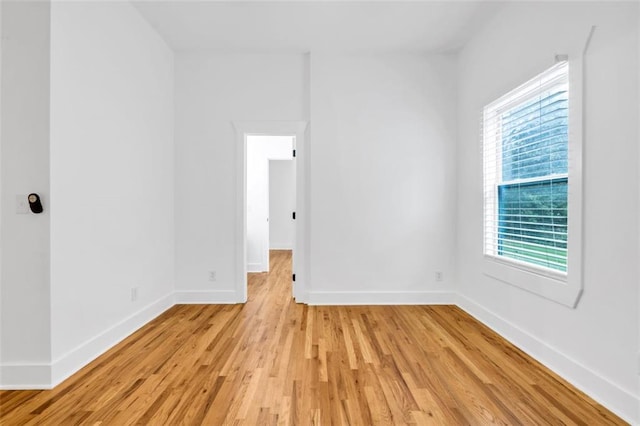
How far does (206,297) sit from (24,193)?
7.08 ft

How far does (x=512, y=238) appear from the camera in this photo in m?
2.79

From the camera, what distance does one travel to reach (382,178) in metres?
3.74

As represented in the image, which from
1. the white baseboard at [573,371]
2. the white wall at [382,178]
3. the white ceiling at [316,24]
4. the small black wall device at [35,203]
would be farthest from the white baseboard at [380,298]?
the white ceiling at [316,24]

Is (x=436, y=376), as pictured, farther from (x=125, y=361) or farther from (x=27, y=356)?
(x=27, y=356)

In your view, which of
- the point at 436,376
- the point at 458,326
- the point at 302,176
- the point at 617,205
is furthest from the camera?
the point at 302,176

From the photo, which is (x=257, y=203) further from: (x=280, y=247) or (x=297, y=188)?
(x=280, y=247)

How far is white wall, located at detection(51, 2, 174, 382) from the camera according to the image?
2.09 m

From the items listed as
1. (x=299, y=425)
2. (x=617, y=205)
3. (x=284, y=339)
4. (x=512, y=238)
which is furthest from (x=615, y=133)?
(x=284, y=339)

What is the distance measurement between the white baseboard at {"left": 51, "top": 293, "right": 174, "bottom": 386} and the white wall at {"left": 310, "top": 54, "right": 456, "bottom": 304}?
171 centimetres

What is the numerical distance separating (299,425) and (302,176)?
264cm

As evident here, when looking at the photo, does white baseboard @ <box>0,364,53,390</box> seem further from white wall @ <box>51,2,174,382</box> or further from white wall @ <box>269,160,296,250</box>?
white wall @ <box>269,160,296,250</box>

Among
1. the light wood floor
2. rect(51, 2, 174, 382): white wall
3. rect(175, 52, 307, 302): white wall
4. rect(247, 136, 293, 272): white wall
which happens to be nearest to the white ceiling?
rect(175, 52, 307, 302): white wall

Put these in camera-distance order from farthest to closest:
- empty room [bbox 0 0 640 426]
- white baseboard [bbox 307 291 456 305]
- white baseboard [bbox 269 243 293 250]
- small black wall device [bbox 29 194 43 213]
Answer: white baseboard [bbox 269 243 293 250] → white baseboard [bbox 307 291 456 305] → small black wall device [bbox 29 194 43 213] → empty room [bbox 0 0 640 426]

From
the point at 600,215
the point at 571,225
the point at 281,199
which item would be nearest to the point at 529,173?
the point at 571,225
